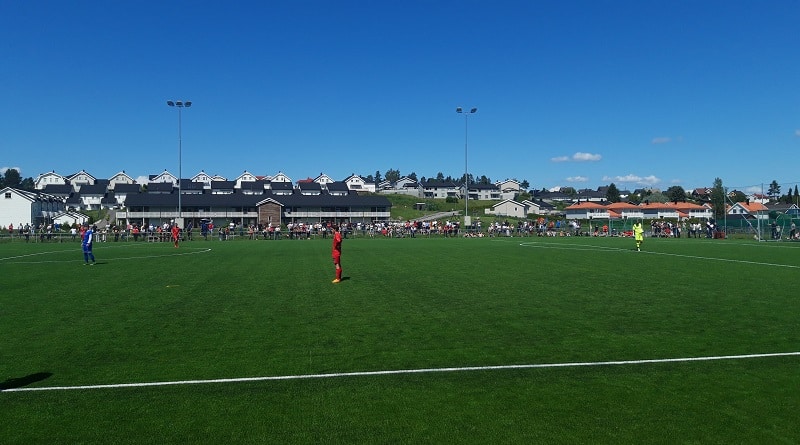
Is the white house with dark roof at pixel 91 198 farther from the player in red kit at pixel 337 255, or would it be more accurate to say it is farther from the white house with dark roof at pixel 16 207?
the player in red kit at pixel 337 255

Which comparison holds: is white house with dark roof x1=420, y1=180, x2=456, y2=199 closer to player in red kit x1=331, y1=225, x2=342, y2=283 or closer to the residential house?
the residential house

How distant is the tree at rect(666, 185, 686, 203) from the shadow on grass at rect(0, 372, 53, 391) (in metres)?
145

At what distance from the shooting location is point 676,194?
467ft

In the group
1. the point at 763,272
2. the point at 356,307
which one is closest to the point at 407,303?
the point at 356,307

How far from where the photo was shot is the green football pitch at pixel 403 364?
5598mm

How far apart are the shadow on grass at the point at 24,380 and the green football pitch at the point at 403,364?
0.14 ft

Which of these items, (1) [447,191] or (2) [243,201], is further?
(1) [447,191]

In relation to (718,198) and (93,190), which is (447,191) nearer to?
(718,198)

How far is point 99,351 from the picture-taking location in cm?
864

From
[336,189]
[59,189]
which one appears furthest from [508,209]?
[59,189]

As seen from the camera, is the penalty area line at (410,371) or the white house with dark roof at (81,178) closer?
the penalty area line at (410,371)

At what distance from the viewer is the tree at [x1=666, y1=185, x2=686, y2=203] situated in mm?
138500

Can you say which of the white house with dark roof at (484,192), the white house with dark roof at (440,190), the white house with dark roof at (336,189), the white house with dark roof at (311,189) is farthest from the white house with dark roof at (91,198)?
the white house with dark roof at (484,192)

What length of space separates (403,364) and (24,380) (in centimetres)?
478
